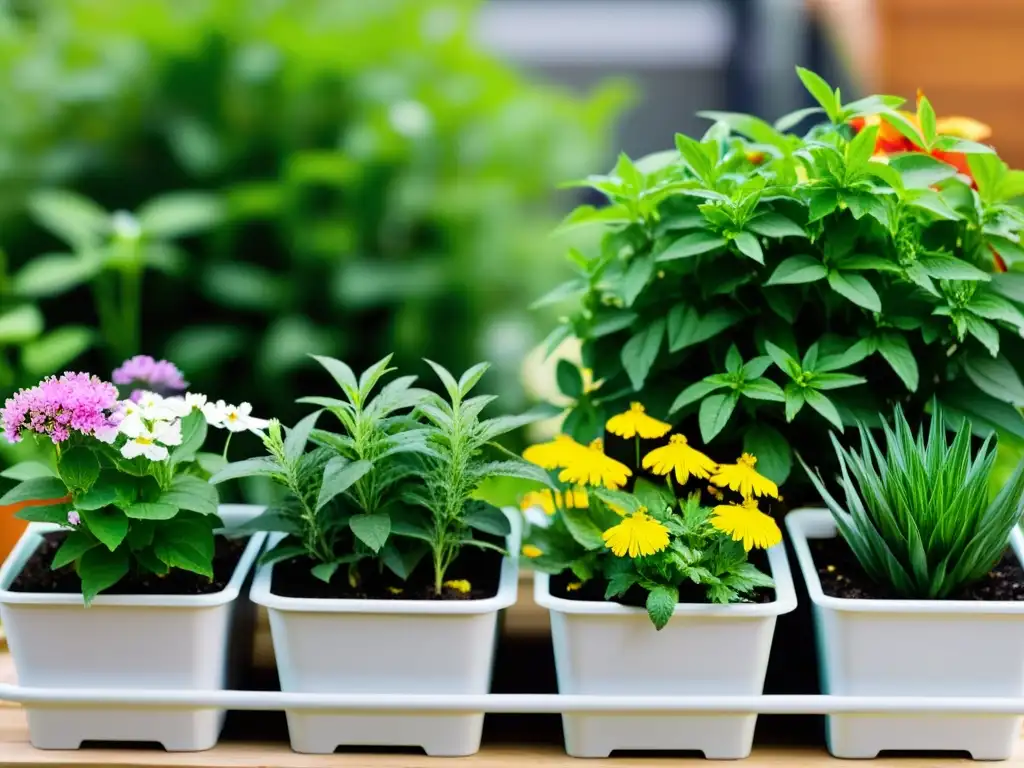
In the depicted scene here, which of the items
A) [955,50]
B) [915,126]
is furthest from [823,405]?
[955,50]

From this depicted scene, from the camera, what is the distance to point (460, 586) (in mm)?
921

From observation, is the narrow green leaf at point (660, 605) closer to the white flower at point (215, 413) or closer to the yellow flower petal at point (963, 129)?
the white flower at point (215, 413)

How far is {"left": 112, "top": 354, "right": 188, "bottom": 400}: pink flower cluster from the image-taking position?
102cm

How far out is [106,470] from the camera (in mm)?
887

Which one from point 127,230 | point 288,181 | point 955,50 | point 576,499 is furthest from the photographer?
point 955,50

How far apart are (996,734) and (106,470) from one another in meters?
0.70

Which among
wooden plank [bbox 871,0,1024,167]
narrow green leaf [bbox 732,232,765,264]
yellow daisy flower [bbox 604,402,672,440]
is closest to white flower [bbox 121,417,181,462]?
yellow daisy flower [bbox 604,402,672,440]

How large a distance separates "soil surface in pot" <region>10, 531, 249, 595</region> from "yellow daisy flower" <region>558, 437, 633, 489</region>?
0.94 feet

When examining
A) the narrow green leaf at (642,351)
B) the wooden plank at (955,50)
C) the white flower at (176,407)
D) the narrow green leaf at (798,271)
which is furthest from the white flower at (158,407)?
the wooden plank at (955,50)

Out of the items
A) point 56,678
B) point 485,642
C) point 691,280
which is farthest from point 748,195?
point 56,678

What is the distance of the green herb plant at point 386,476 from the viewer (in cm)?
89

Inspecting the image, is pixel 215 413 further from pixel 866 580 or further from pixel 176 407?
pixel 866 580

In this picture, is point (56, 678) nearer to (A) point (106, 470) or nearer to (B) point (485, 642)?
(A) point (106, 470)

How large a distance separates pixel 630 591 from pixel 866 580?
193mm
